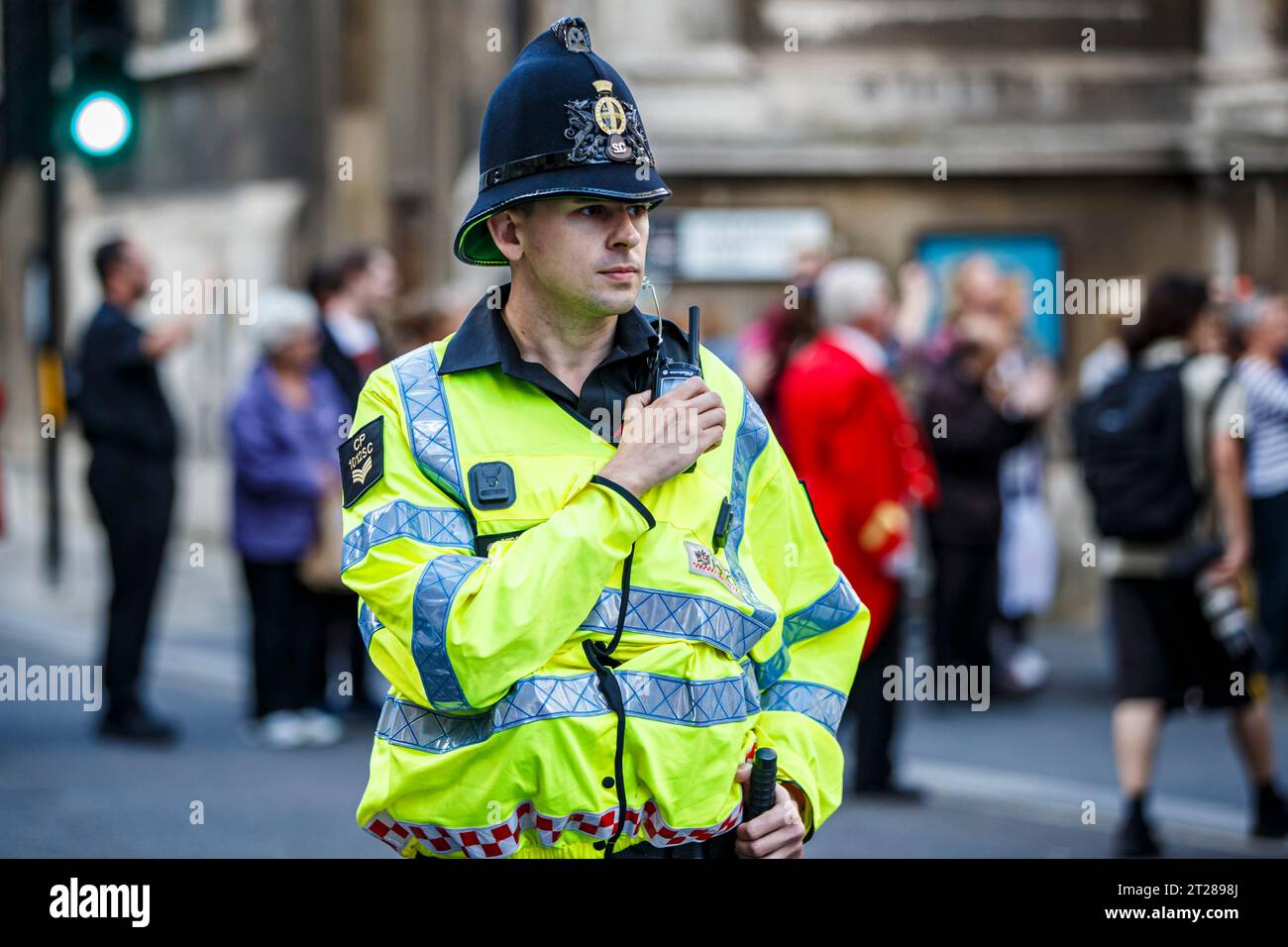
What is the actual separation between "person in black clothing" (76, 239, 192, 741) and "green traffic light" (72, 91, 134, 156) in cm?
195

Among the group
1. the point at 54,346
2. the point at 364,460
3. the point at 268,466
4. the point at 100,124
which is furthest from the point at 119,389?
the point at 364,460

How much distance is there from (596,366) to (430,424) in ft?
0.90

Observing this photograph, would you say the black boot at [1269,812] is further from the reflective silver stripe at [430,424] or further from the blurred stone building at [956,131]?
the blurred stone building at [956,131]

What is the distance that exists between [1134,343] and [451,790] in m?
5.16

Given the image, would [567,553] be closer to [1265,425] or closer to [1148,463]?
[1148,463]

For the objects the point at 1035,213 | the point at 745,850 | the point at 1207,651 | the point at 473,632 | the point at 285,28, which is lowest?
the point at 1207,651

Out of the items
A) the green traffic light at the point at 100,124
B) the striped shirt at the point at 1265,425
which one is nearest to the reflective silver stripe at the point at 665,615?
the striped shirt at the point at 1265,425

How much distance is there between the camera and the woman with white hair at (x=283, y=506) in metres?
9.20

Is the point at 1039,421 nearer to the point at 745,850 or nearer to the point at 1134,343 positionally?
the point at 1134,343

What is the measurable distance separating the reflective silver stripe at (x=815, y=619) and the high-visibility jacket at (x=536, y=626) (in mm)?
116
